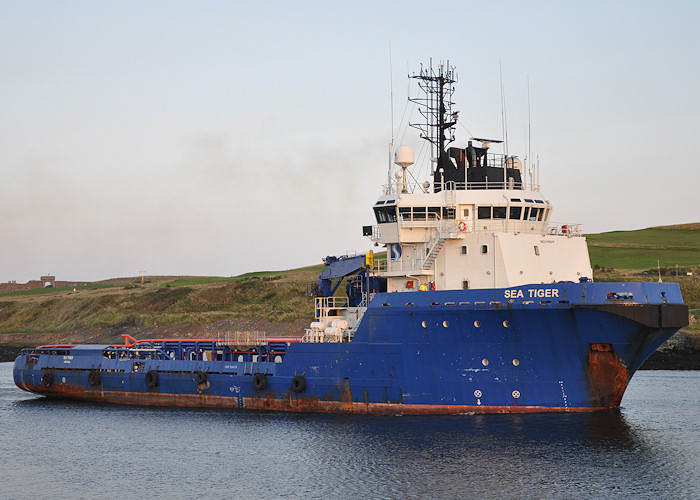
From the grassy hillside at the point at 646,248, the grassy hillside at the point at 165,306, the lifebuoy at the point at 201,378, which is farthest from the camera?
the grassy hillside at the point at 165,306

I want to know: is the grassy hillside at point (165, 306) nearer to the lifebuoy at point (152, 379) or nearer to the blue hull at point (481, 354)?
the lifebuoy at point (152, 379)

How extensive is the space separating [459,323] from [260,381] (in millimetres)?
9641

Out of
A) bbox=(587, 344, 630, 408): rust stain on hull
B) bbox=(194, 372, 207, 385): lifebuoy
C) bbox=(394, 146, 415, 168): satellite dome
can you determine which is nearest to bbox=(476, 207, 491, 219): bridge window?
bbox=(394, 146, 415, 168): satellite dome

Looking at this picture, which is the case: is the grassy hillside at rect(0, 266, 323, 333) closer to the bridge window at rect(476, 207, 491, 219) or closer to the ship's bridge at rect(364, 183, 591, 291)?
the ship's bridge at rect(364, 183, 591, 291)

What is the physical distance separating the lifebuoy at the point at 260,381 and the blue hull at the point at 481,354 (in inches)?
1.7

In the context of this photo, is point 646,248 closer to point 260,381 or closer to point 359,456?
point 260,381

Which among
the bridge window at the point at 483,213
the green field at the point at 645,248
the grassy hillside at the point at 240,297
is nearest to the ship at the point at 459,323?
the bridge window at the point at 483,213

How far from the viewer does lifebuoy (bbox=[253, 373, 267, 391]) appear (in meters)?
35.1

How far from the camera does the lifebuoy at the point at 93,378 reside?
136ft

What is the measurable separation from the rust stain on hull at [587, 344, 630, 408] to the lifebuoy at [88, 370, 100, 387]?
79.7 ft

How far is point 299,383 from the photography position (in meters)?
33.9

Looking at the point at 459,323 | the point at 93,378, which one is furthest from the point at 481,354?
the point at 93,378

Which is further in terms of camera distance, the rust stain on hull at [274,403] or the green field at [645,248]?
the green field at [645,248]

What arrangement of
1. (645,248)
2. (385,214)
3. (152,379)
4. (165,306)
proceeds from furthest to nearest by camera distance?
1. (165,306)
2. (645,248)
3. (152,379)
4. (385,214)
